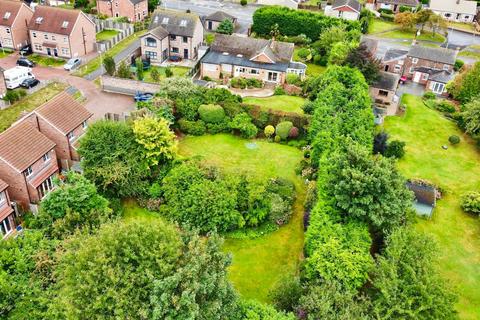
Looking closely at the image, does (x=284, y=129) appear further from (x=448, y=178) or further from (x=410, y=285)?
(x=410, y=285)

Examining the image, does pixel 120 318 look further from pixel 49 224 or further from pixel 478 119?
pixel 478 119

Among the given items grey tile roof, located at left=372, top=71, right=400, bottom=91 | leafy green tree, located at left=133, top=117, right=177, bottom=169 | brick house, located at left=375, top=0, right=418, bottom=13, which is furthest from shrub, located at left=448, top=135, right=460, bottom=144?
brick house, located at left=375, top=0, right=418, bottom=13

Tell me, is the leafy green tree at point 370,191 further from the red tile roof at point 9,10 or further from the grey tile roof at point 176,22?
the red tile roof at point 9,10

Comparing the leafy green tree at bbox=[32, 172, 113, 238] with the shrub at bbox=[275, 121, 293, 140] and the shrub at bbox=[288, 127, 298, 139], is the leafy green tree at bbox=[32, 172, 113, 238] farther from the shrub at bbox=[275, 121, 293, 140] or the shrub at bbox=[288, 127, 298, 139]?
the shrub at bbox=[288, 127, 298, 139]

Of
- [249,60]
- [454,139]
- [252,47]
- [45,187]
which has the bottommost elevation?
[45,187]

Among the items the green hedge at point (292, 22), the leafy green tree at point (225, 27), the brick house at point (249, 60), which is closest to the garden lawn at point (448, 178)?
the brick house at point (249, 60)

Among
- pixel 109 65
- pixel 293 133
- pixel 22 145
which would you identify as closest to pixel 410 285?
pixel 293 133
